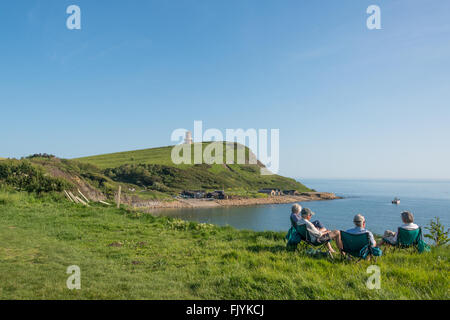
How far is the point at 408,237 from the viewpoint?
8.03 metres

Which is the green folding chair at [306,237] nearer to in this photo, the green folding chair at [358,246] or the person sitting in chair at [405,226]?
the green folding chair at [358,246]

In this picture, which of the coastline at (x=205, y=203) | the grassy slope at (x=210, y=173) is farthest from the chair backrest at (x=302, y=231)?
the grassy slope at (x=210, y=173)

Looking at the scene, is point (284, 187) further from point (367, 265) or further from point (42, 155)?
point (367, 265)

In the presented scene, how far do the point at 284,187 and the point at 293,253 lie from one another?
12863 centimetres

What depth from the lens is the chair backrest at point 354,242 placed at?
7023 mm

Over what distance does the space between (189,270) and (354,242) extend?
13.6 feet

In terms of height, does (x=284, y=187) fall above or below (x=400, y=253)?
below

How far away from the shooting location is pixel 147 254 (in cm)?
909

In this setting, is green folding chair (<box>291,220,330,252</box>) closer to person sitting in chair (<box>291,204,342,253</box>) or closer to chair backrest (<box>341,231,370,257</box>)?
person sitting in chair (<box>291,204,342,253</box>)

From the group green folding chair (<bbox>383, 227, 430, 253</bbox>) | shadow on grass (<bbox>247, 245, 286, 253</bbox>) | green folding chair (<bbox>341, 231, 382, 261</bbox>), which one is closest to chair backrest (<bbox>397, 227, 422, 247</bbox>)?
green folding chair (<bbox>383, 227, 430, 253</bbox>)

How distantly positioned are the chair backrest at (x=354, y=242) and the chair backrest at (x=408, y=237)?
1816 mm

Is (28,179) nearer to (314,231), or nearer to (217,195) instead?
(314,231)

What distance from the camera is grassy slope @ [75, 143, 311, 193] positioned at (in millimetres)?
112875

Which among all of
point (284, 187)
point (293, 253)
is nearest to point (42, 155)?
point (293, 253)
